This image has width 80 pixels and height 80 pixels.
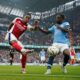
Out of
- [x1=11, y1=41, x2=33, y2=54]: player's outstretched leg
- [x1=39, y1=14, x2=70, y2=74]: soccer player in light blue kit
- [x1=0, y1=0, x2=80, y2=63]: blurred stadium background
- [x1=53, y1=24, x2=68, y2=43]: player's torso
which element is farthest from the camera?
[x1=0, y1=0, x2=80, y2=63]: blurred stadium background

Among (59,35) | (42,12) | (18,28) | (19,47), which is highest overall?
(42,12)

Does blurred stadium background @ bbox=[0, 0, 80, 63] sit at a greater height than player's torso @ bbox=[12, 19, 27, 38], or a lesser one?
greater

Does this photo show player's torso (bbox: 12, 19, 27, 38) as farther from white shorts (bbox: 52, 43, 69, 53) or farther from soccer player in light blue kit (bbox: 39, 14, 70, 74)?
white shorts (bbox: 52, 43, 69, 53)

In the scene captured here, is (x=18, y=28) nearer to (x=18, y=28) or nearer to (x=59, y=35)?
(x=18, y=28)

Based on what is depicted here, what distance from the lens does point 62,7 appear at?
5369 centimetres

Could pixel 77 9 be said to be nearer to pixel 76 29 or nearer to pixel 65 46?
pixel 76 29

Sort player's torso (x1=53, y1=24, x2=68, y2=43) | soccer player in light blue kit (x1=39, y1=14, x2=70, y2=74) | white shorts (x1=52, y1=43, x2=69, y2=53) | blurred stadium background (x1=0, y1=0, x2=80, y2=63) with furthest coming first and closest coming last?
blurred stadium background (x1=0, y1=0, x2=80, y2=63), player's torso (x1=53, y1=24, x2=68, y2=43), white shorts (x1=52, y1=43, x2=69, y2=53), soccer player in light blue kit (x1=39, y1=14, x2=70, y2=74)

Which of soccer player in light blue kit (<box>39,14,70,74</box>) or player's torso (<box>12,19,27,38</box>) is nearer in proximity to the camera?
soccer player in light blue kit (<box>39,14,70,74</box>)

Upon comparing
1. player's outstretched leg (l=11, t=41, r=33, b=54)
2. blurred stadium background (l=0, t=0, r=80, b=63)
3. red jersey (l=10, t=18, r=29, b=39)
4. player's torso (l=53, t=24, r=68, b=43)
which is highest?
blurred stadium background (l=0, t=0, r=80, b=63)

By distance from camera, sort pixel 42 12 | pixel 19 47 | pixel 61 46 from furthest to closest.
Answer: pixel 42 12 < pixel 61 46 < pixel 19 47

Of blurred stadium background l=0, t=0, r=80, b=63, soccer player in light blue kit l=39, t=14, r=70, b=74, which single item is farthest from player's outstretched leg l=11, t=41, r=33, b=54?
blurred stadium background l=0, t=0, r=80, b=63

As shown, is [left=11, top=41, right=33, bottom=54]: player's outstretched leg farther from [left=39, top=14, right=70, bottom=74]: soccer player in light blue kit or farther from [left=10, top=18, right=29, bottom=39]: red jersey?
[left=39, top=14, right=70, bottom=74]: soccer player in light blue kit

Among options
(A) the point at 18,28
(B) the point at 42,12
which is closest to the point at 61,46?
(A) the point at 18,28

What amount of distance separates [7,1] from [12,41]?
41777 millimetres
